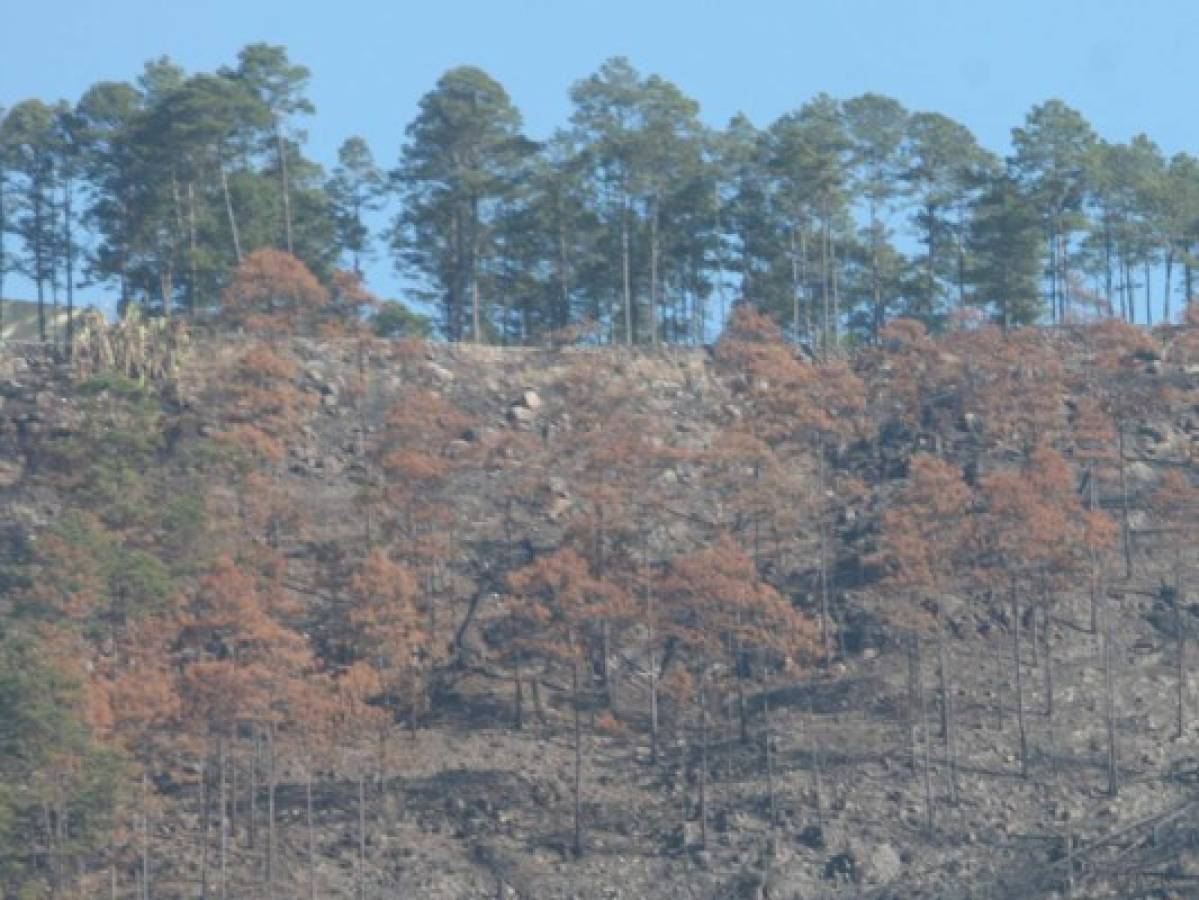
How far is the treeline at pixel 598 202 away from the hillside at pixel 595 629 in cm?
888

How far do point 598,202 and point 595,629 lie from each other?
29608mm

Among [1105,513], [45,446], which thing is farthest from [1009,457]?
[45,446]

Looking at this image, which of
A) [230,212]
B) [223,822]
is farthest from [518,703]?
[230,212]

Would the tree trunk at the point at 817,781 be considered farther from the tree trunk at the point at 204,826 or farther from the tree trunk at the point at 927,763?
the tree trunk at the point at 204,826

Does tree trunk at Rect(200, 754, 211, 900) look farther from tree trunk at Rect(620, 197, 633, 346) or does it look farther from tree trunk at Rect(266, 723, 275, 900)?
tree trunk at Rect(620, 197, 633, 346)

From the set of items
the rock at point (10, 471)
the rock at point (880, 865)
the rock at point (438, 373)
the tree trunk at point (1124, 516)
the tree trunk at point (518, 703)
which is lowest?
the rock at point (880, 865)

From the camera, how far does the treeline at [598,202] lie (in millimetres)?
98000

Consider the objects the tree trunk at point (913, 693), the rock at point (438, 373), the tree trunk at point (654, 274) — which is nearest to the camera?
the tree trunk at point (913, 693)

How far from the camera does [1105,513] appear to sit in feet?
273

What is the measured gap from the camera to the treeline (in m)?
98.0

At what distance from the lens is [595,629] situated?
245ft

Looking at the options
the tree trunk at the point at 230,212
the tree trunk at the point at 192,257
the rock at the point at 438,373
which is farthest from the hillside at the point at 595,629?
the tree trunk at the point at 230,212

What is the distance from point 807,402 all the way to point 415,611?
15140mm

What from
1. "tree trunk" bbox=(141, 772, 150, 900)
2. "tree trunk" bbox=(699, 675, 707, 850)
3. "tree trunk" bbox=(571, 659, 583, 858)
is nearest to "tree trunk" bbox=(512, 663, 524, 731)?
"tree trunk" bbox=(571, 659, 583, 858)
